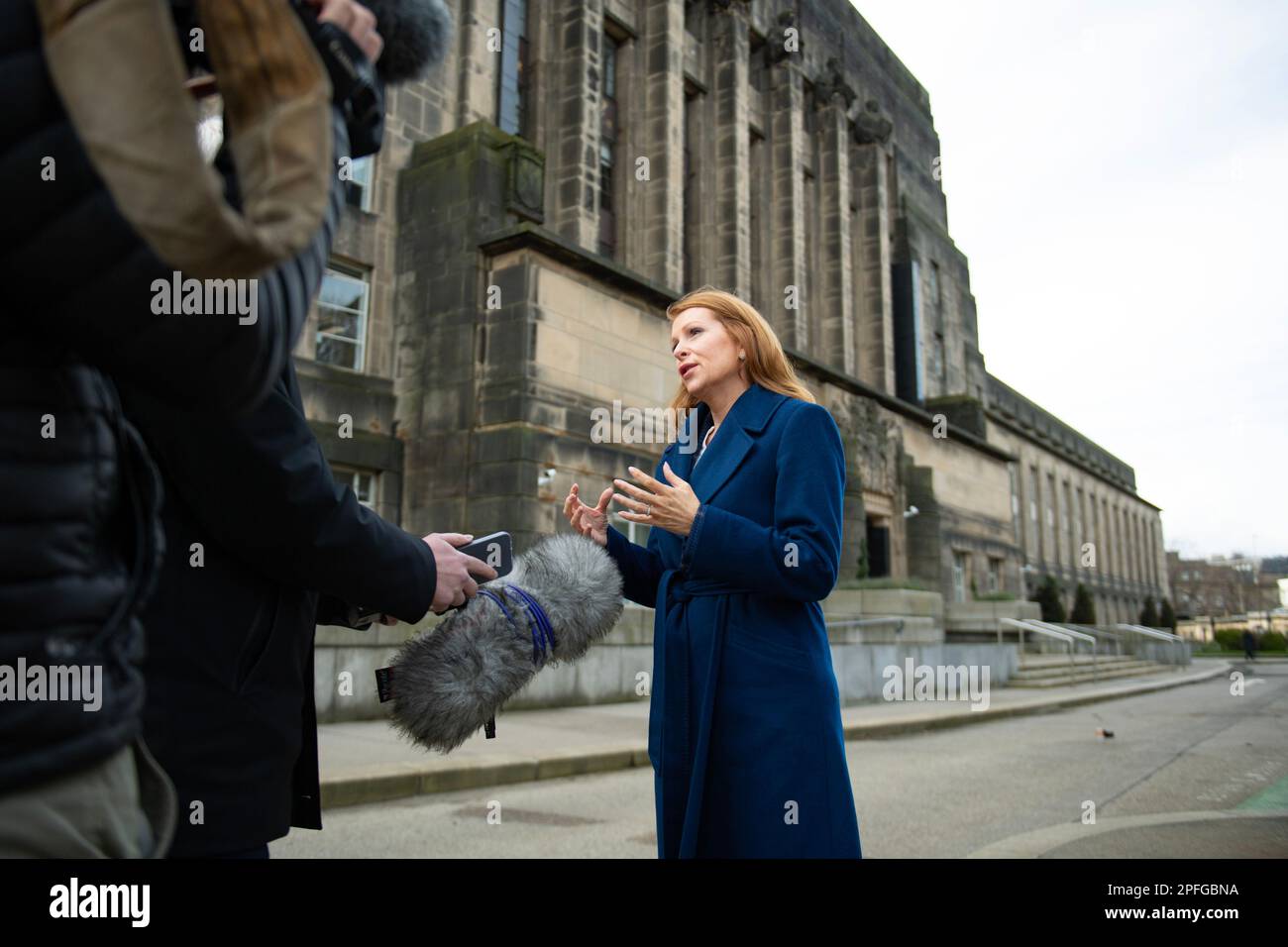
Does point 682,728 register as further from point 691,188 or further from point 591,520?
point 691,188

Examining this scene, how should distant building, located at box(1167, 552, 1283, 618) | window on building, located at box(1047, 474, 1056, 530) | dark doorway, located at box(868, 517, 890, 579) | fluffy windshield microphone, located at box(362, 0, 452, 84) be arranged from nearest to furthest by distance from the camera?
fluffy windshield microphone, located at box(362, 0, 452, 84) → dark doorway, located at box(868, 517, 890, 579) → window on building, located at box(1047, 474, 1056, 530) → distant building, located at box(1167, 552, 1283, 618)

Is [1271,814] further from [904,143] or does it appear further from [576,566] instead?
[904,143]

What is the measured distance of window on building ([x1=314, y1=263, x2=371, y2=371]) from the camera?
1576 cm

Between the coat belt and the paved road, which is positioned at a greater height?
the coat belt

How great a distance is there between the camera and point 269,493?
5.04 feet

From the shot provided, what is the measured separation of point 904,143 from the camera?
124 ft

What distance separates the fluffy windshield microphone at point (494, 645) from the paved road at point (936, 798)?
3472mm

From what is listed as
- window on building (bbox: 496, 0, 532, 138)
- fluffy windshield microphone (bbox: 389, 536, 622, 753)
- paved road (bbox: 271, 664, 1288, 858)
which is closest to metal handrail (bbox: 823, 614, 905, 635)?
paved road (bbox: 271, 664, 1288, 858)

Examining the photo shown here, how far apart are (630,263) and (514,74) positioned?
4713 millimetres

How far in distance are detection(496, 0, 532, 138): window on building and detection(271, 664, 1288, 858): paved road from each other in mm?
14220

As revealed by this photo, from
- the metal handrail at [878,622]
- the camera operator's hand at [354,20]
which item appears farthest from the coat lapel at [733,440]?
the metal handrail at [878,622]

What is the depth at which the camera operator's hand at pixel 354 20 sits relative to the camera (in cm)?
126
